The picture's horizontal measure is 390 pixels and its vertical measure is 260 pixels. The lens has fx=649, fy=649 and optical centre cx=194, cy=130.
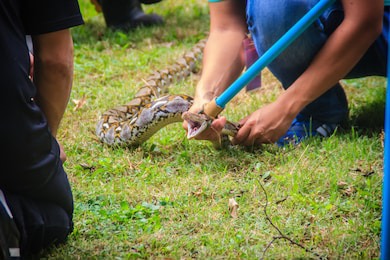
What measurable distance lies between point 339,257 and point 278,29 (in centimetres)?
153

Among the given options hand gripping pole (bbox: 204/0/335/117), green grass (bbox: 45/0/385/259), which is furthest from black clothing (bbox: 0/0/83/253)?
hand gripping pole (bbox: 204/0/335/117)

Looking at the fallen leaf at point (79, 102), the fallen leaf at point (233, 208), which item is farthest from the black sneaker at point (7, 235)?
the fallen leaf at point (79, 102)

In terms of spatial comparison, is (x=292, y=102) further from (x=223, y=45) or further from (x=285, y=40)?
(x=223, y=45)

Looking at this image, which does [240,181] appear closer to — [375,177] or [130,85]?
[375,177]

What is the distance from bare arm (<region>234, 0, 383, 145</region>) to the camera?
3.41m

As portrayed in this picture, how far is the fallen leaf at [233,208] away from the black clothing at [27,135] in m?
0.87

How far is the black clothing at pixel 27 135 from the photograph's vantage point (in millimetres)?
2457

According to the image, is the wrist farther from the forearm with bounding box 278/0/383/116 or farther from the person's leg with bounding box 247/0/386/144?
the person's leg with bounding box 247/0/386/144

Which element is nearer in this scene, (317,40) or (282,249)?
(282,249)

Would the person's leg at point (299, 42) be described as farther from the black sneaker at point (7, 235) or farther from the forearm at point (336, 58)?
the black sneaker at point (7, 235)

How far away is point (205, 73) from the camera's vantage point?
157 inches

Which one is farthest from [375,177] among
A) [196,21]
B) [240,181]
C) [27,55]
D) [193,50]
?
[196,21]

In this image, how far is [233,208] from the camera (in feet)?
10.6

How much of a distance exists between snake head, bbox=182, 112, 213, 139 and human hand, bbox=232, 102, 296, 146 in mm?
279
